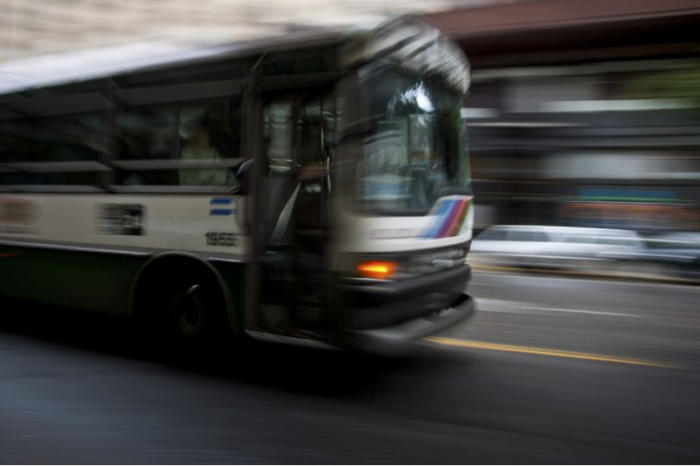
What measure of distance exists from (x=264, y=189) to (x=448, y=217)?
167cm

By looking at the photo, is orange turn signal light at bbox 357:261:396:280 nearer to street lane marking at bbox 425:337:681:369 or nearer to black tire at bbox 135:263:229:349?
black tire at bbox 135:263:229:349

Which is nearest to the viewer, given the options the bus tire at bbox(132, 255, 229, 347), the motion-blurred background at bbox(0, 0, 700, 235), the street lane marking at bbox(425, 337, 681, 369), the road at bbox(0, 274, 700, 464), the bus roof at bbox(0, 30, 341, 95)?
the road at bbox(0, 274, 700, 464)

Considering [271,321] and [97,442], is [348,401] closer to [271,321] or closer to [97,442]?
[271,321]

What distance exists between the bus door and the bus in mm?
12

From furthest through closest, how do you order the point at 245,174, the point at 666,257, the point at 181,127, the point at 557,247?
the point at 557,247 → the point at 666,257 → the point at 181,127 → the point at 245,174

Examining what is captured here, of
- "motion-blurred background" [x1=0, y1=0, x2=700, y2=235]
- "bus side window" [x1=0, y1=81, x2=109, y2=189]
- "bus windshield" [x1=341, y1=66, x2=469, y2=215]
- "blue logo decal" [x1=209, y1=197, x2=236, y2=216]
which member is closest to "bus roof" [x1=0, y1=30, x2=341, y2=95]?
"bus side window" [x1=0, y1=81, x2=109, y2=189]

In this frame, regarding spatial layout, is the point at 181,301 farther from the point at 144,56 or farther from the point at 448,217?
the point at 448,217

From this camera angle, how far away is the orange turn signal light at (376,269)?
4477 millimetres

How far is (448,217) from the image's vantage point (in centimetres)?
547

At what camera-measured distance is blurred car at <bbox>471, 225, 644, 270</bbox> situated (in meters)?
14.0

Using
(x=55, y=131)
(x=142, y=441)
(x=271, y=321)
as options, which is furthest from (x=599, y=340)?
(x=55, y=131)

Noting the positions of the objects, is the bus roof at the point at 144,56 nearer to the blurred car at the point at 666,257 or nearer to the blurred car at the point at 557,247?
the blurred car at the point at 557,247

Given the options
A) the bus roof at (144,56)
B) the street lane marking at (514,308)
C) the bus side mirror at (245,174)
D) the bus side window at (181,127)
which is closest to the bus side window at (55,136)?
the bus roof at (144,56)

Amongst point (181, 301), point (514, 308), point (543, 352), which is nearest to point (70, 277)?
point (181, 301)
